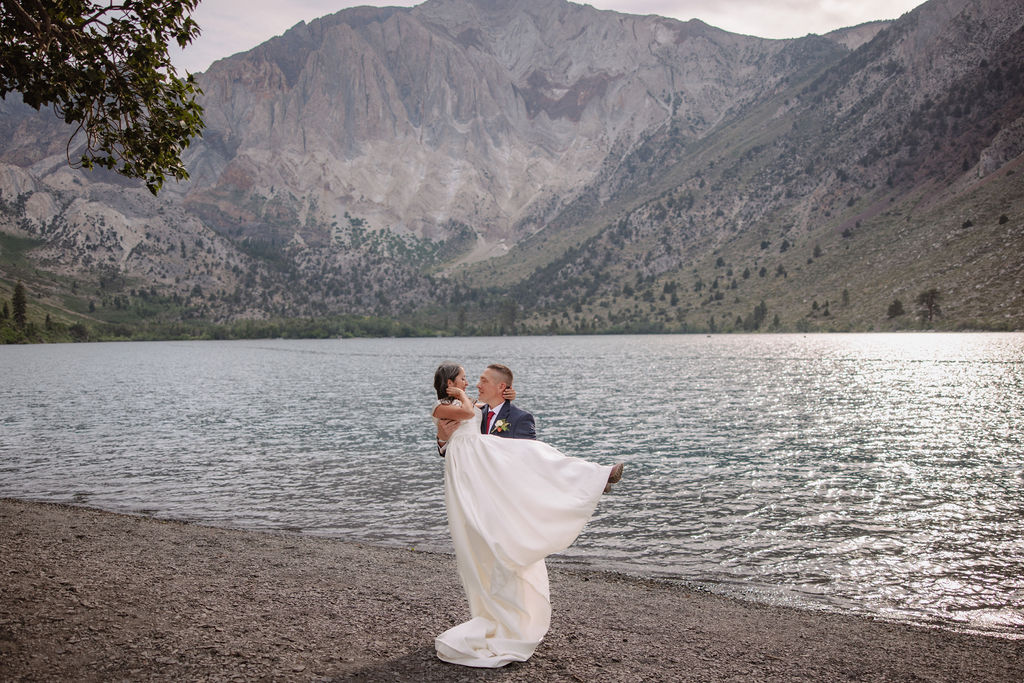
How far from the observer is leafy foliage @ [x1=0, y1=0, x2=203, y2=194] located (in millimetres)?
13999

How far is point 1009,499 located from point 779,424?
87.7 feet

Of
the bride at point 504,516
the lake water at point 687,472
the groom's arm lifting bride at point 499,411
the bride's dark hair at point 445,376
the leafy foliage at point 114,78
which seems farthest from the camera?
the lake water at point 687,472

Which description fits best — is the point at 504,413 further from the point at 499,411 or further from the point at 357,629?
the point at 357,629

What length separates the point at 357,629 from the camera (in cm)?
1175

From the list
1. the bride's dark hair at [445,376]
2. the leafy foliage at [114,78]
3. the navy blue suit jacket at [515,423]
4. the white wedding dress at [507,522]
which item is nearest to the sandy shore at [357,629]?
the white wedding dress at [507,522]

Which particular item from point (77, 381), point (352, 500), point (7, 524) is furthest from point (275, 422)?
point (77, 381)

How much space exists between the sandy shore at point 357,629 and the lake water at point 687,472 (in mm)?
3038

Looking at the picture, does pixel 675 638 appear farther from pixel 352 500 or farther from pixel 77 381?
pixel 77 381

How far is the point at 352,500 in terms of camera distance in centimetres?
2962

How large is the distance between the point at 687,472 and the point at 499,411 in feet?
87.4

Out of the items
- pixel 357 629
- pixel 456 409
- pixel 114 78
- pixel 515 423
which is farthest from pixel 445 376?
pixel 114 78

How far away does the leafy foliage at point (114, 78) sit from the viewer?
1400cm

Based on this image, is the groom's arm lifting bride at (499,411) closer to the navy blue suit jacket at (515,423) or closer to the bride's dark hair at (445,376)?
the navy blue suit jacket at (515,423)

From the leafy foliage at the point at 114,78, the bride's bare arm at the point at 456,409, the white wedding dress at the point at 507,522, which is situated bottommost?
the white wedding dress at the point at 507,522
